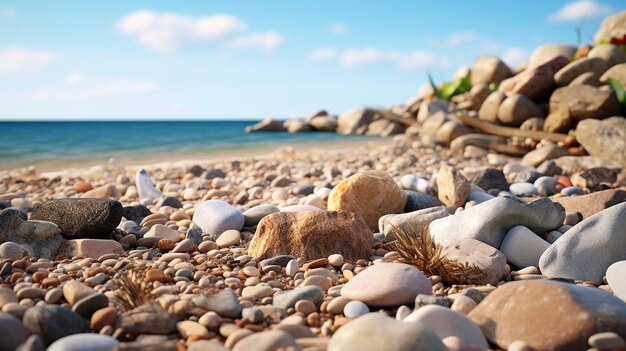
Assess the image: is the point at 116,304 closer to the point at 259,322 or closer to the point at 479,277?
the point at 259,322

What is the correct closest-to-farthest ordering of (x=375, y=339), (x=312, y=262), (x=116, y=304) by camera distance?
1. (x=375, y=339)
2. (x=116, y=304)
3. (x=312, y=262)

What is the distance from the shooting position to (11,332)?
1.75 meters

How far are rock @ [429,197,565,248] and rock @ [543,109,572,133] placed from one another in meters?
7.08

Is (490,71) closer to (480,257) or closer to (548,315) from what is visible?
(480,257)

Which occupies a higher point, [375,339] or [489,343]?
[375,339]

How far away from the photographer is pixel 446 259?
96.7 inches

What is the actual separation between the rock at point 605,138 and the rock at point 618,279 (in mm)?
5669

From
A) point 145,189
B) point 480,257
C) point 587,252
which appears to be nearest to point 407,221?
point 480,257

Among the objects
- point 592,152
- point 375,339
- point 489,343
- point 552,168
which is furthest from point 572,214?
point 592,152

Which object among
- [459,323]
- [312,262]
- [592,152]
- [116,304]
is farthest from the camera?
[592,152]

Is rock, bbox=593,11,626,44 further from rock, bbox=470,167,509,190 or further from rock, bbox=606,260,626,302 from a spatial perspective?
rock, bbox=606,260,626,302

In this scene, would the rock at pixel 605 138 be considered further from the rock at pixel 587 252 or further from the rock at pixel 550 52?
the rock at pixel 550 52

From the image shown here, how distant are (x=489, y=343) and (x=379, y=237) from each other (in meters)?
1.43

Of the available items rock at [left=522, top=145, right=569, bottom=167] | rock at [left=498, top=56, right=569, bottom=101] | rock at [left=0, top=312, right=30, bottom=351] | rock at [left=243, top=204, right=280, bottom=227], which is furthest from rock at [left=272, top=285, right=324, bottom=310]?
rock at [left=498, top=56, right=569, bottom=101]
